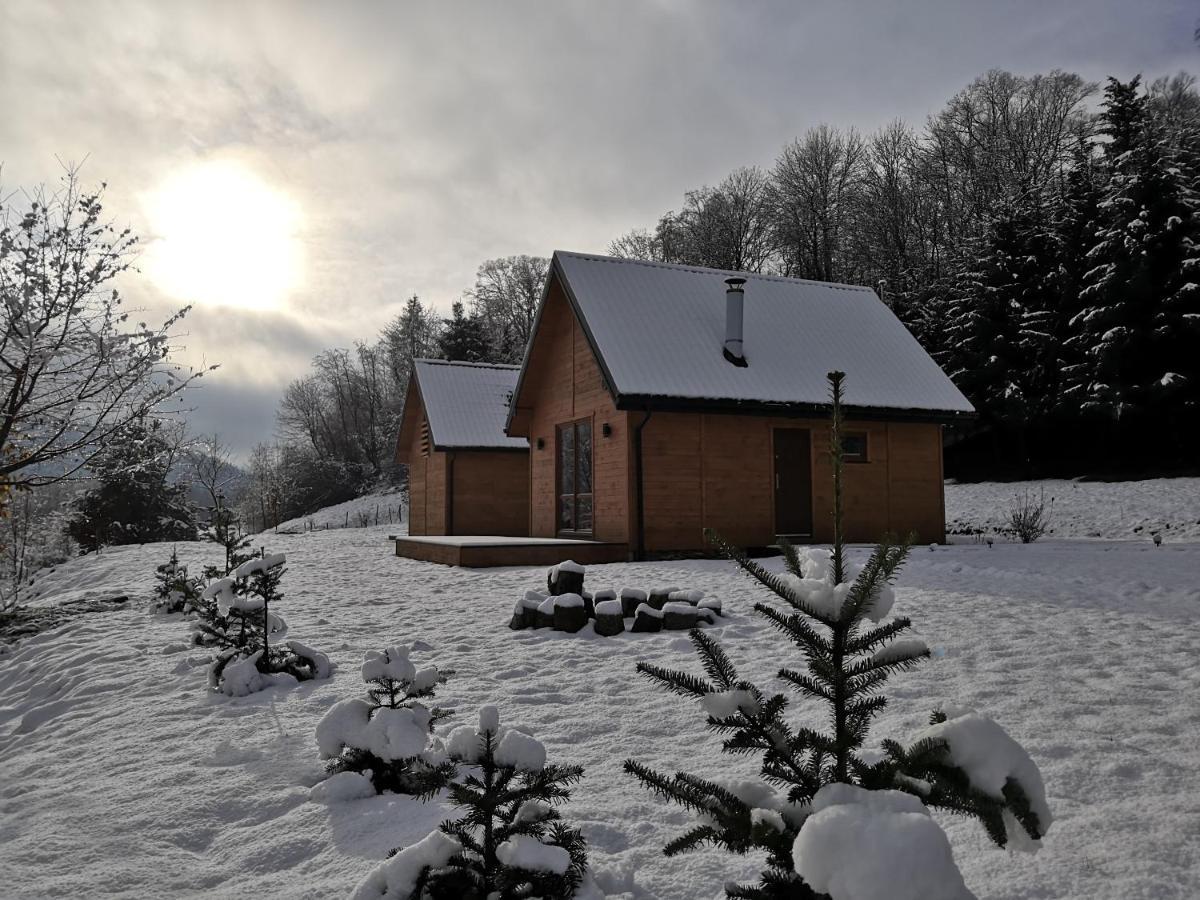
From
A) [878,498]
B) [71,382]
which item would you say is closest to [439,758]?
[71,382]

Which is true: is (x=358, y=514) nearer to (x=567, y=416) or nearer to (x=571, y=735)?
(x=567, y=416)

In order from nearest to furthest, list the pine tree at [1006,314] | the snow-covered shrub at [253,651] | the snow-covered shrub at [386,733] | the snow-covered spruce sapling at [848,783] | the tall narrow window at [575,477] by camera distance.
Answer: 1. the snow-covered spruce sapling at [848,783]
2. the snow-covered shrub at [386,733]
3. the snow-covered shrub at [253,651]
4. the tall narrow window at [575,477]
5. the pine tree at [1006,314]

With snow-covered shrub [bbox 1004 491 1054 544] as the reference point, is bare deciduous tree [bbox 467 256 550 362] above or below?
above

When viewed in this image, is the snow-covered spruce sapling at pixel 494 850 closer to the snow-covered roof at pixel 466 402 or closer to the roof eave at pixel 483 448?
the snow-covered roof at pixel 466 402

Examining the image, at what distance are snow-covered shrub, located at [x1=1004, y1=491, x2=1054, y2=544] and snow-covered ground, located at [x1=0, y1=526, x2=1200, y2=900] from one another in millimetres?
5720

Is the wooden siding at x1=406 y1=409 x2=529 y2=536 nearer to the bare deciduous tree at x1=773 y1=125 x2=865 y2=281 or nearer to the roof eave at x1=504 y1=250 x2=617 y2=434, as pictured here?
the roof eave at x1=504 y1=250 x2=617 y2=434

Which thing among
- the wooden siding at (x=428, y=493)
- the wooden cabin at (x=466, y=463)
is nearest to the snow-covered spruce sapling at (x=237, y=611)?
the wooden cabin at (x=466, y=463)

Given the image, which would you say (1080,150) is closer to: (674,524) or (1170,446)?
(1170,446)

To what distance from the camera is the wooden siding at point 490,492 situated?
63.7ft

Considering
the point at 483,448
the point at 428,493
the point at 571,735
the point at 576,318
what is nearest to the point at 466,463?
the point at 483,448

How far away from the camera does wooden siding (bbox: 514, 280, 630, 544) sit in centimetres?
1316

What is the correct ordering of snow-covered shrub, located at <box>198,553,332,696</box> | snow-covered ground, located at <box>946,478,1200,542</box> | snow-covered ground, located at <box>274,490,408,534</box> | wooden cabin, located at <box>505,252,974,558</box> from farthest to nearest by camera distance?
snow-covered ground, located at <box>274,490,408,534</box> → snow-covered ground, located at <box>946,478,1200,542</box> → wooden cabin, located at <box>505,252,974,558</box> → snow-covered shrub, located at <box>198,553,332,696</box>

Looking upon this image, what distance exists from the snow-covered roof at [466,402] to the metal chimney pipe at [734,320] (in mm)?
6643

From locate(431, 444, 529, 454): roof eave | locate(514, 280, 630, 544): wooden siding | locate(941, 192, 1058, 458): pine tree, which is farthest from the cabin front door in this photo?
locate(941, 192, 1058, 458): pine tree
